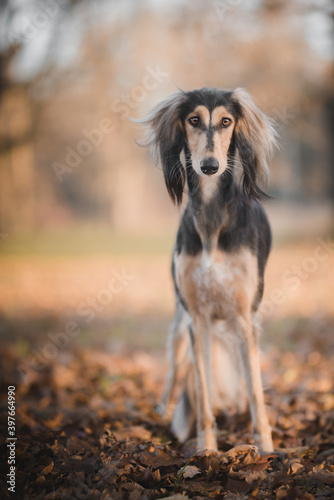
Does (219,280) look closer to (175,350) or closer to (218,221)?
(218,221)

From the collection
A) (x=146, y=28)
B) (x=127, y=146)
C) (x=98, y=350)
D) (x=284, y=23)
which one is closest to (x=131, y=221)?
(x=127, y=146)

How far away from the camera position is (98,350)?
570 cm

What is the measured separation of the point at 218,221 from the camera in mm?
2781

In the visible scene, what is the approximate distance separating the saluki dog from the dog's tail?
0.35 metres

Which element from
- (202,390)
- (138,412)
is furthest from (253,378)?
(138,412)

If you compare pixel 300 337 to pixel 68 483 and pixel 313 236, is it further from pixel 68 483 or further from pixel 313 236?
pixel 313 236

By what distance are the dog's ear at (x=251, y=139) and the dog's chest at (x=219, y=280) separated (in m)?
0.46

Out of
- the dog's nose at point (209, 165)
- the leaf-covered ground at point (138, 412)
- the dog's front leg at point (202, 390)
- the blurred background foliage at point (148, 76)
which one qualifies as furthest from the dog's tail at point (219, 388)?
the blurred background foliage at point (148, 76)

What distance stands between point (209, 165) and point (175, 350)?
1783 millimetres

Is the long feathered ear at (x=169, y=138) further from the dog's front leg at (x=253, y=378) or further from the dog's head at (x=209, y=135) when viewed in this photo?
the dog's front leg at (x=253, y=378)

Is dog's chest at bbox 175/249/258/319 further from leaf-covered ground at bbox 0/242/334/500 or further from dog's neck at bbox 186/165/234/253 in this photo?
leaf-covered ground at bbox 0/242/334/500

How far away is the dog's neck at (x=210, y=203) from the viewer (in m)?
2.78

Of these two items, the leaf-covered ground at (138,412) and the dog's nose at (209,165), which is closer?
the leaf-covered ground at (138,412)

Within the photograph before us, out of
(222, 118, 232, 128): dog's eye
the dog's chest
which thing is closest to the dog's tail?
the dog's chest
